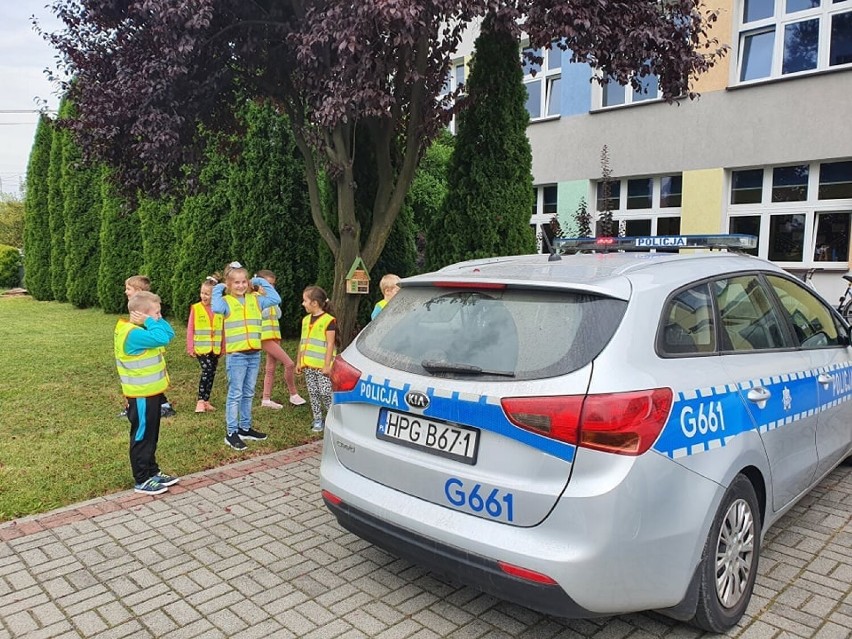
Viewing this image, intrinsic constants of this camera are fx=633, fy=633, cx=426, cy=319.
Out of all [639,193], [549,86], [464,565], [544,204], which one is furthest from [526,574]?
[549,86]

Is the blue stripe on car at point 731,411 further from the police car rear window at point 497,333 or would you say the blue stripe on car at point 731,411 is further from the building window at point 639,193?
the building window at point 639,193

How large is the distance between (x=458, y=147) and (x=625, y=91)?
7.77m

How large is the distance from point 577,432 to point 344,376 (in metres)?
1.29

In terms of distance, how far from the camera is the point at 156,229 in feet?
49.8

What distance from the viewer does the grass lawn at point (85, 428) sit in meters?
4.64

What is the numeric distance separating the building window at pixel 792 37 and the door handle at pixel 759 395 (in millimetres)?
11327

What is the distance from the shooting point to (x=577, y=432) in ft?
7.57

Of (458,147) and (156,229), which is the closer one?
(458,147)

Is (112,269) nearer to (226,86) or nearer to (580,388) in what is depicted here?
(226,86)

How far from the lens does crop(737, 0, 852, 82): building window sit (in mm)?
11484

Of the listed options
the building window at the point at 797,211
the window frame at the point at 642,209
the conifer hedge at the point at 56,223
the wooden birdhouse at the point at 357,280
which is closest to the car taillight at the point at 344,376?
the wooden birdhouse at the point at 357,280

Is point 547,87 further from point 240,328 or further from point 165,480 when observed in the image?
point 165,480

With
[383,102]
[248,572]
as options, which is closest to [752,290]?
[248,572]

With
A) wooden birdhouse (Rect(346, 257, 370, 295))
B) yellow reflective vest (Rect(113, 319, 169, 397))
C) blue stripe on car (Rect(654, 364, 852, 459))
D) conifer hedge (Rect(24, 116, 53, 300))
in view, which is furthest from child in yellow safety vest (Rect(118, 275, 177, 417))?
conifer hedge (Rect(24, 116, 53, 300))
